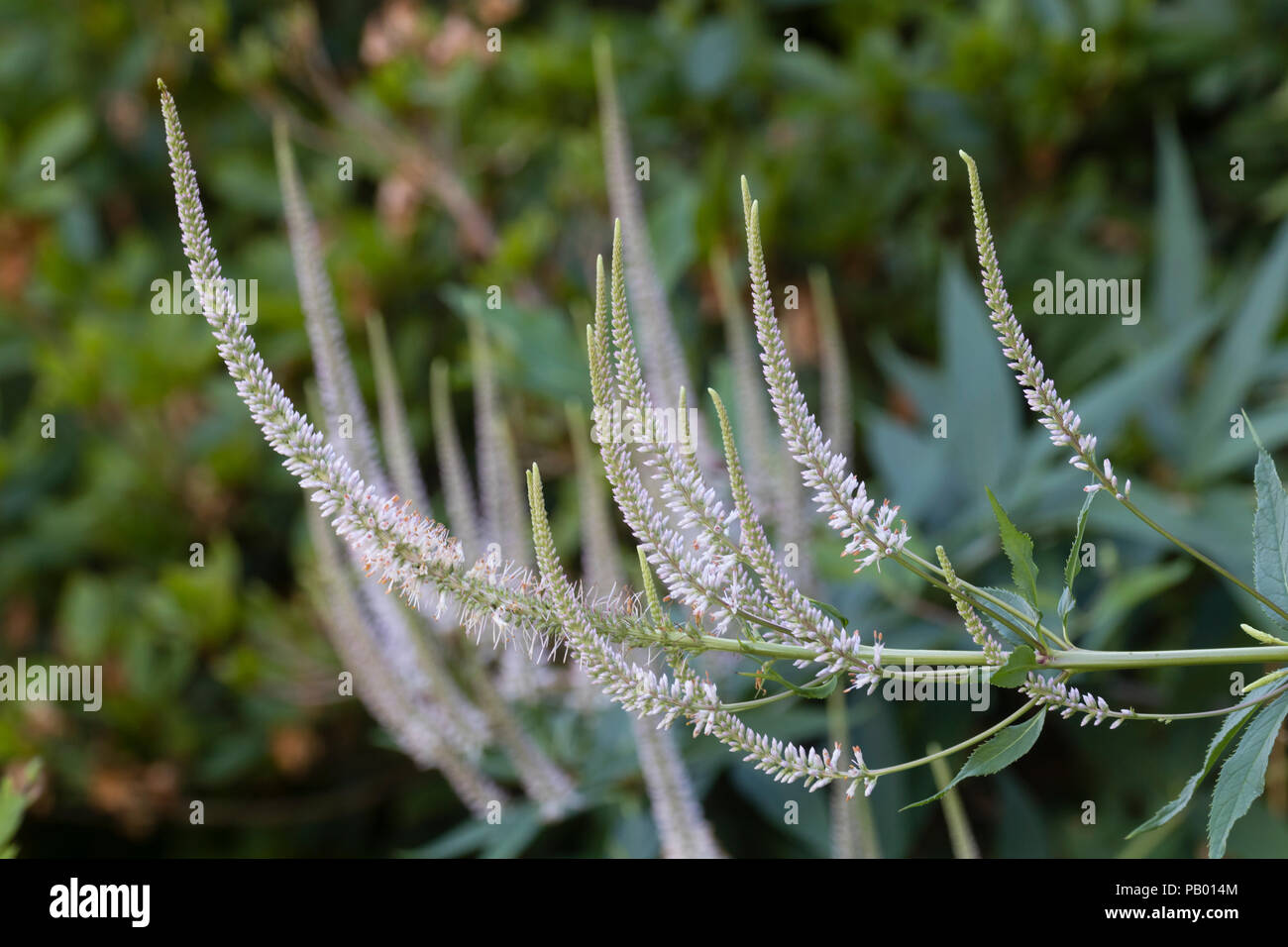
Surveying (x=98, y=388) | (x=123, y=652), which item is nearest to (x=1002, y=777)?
(x=123, y=652)

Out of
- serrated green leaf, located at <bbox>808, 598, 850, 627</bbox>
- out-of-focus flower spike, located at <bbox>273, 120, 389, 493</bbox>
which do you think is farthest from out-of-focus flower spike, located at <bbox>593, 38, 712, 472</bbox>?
serrated green leaf, located at <bbox>808, 598, 850, 627</bbox>

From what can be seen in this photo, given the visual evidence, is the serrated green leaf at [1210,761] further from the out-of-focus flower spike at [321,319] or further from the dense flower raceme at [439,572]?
the out-of-focus flower spike at [321,319]

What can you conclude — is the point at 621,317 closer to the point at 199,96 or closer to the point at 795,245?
the point at 795,245

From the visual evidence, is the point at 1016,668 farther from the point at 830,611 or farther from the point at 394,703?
the point at 394,703

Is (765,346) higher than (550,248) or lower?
lower

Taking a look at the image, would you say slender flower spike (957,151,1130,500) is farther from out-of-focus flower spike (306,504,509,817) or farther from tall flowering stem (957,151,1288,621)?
out-of-focus flower spike (306,504,509,817)

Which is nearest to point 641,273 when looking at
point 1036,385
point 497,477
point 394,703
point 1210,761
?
point 497,477
